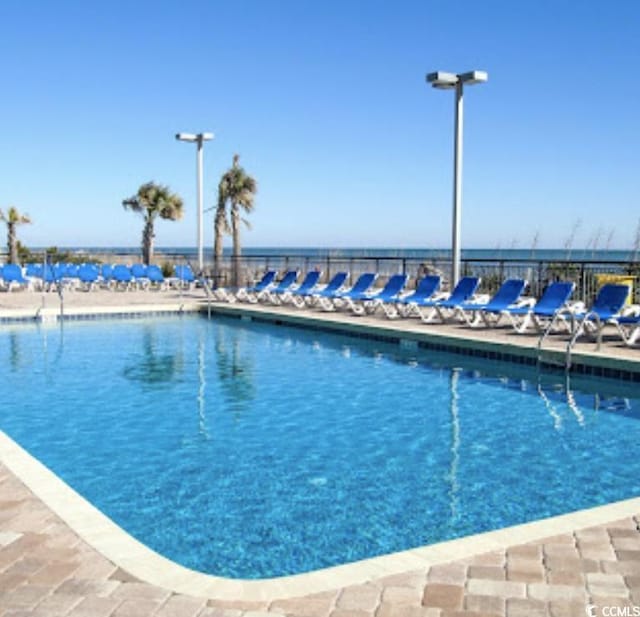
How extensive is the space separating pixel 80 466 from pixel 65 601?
2.80 metres

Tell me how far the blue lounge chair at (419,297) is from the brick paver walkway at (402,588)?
9.33m

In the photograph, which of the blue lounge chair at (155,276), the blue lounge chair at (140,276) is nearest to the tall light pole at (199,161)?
the blue lounge chair at (155,276)

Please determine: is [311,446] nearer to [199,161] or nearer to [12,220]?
[199,161]

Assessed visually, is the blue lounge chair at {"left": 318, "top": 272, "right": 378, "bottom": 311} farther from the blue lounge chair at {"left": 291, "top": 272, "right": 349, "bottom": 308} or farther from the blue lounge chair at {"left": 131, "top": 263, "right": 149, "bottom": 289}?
the blue lounge chair at {"left": 131, "top": 263, "right": 149, "bottom": 289}

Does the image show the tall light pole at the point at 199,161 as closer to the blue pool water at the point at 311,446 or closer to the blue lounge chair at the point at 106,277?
the blue lounge chair at the point at 106,277

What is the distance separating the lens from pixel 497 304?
37.2 feet

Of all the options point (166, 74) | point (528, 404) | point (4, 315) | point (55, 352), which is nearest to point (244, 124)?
point (166, 74)

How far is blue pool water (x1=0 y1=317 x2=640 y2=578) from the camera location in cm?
422

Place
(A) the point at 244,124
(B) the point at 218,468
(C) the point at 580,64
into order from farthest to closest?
(A) the point at 244,124 → (C) the point at 580,64 → (B) the point at 218,468

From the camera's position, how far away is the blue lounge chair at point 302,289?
1539 cm

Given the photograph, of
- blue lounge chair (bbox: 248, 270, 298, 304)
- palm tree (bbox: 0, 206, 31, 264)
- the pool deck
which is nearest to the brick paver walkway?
the pool deck

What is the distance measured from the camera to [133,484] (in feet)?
16.3

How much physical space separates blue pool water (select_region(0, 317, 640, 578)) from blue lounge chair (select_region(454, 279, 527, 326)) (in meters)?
1.54

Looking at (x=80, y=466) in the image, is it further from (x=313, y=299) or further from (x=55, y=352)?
(x=313, y=299)
